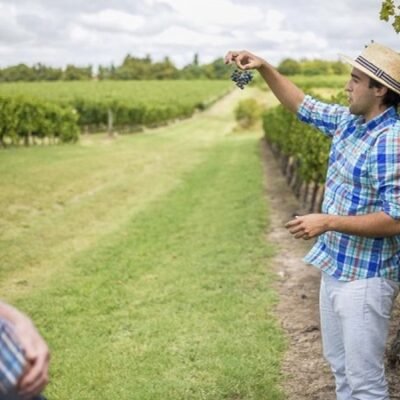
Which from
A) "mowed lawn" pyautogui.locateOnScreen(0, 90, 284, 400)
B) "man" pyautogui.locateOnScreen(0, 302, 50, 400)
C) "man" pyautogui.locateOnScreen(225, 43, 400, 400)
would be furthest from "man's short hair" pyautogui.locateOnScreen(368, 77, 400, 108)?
"mowed lawn" pyautogui.locateOnScreen(0, 90, 284, 400)

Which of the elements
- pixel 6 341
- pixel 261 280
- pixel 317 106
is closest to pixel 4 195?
pixel 261 280

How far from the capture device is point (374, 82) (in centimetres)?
312

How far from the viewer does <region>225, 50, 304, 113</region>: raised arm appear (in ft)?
12.0

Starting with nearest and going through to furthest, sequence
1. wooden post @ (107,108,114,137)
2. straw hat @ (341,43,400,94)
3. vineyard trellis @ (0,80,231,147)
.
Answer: straw hat @ (341,43,400,94) → vineyard trellis @ (0,80,231,147) → wooden post @ (107,108,114,137)

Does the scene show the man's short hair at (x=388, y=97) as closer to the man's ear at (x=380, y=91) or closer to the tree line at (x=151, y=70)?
the man's ear at (x=380, y=91)

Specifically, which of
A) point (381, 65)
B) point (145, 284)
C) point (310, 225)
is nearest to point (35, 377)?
point (310, 225)

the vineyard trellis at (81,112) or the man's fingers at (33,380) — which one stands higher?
the man's fingers at (33,380)

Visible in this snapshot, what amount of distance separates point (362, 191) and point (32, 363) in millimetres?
1871

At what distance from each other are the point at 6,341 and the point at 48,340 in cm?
459

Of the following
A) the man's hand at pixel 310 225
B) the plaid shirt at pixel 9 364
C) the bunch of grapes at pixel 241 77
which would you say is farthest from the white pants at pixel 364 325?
the plaid shirt at pixel 9 364

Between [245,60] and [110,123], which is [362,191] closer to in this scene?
[245,60]

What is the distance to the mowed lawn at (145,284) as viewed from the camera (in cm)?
530

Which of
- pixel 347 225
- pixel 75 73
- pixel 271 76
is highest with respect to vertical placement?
pixel 271 76

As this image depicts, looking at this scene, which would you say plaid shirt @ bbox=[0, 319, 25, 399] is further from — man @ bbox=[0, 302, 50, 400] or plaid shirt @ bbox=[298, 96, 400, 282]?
plaid shirt @ bbox=[298, 96, 400, 282]
